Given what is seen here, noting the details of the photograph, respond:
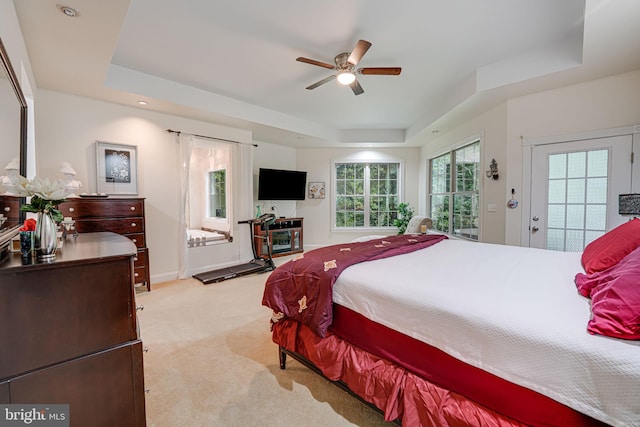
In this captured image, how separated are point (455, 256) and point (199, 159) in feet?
18.9

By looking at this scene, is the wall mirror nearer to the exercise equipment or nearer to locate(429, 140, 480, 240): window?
the exercise equipment

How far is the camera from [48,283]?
3.29ft

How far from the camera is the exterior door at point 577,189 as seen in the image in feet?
9.84

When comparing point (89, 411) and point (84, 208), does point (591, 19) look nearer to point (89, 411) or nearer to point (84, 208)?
point (89, 411)

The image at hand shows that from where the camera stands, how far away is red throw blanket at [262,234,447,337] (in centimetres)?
169

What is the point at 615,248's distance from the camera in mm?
1545

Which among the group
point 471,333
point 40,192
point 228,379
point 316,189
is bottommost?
point 228,379

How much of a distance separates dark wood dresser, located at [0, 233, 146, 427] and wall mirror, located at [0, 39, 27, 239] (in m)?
0.46

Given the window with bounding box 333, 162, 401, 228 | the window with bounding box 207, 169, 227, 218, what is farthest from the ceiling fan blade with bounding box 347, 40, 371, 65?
the window with bounding box 333, 162, 401, 228

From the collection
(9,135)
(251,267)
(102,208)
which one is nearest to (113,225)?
(102,208)

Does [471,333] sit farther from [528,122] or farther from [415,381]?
[528,122]

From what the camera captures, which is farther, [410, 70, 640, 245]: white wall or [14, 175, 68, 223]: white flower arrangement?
[410, 70, 640, 245]: white wall

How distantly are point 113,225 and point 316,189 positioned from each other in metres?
4.21

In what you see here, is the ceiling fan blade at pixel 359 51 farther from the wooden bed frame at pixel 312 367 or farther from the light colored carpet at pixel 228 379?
the light colored carpet at pixel 228 379
